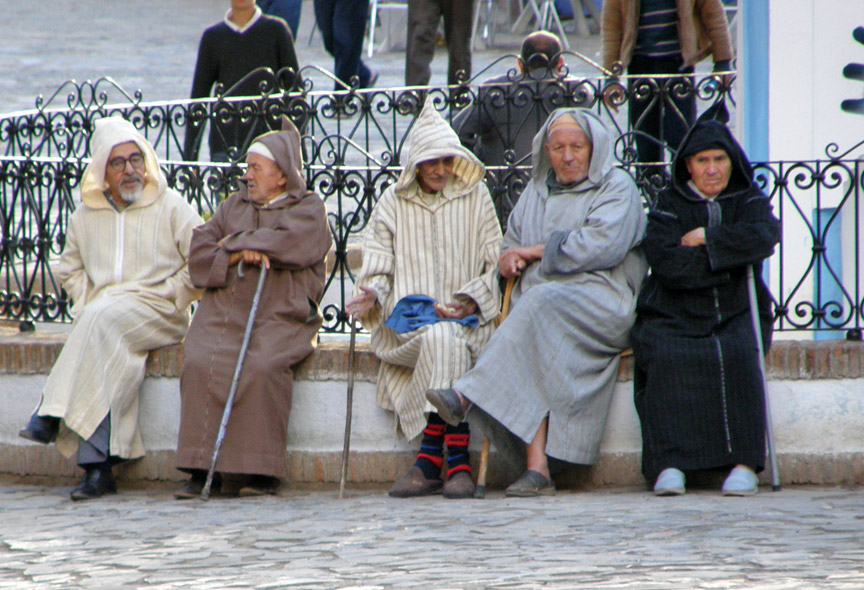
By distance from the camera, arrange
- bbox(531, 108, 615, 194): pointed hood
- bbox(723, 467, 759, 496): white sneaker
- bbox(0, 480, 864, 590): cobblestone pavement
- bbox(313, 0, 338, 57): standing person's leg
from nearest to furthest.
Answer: bbox(0, 480, 864, 590): cobblestone pavement < bbox(723, 467, 759, 496): white sneaker < bbox(531, 108, 615, 194): pointed hood < bbox(313, 0, 338, 57): standing person's leg

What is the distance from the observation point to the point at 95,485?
606 cm

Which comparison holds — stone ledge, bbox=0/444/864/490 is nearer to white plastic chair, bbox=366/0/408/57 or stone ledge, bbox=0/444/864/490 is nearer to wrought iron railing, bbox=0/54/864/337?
wrought iron railing, bbox=0/54/864/337

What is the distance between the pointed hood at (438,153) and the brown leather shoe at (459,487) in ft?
4.41

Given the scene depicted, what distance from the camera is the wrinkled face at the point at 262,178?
6293 mm

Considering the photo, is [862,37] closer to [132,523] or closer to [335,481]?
[335,481]

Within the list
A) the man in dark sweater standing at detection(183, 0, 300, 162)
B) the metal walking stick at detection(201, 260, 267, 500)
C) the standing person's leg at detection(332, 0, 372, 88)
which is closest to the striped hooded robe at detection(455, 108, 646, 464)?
the metal walking stick at detection(201, 260, 267, 500)

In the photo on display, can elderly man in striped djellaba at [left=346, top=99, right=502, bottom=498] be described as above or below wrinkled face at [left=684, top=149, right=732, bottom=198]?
below

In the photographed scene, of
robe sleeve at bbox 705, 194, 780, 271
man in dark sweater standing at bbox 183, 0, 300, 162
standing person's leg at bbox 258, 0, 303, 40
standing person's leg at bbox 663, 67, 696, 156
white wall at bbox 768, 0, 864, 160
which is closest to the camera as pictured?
robe sleeve at bbox 705, 194, 780, 271

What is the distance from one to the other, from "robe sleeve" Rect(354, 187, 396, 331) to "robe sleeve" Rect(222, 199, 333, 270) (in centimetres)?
21

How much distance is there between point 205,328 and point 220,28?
11.8 ft

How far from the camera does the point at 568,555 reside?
439 cm

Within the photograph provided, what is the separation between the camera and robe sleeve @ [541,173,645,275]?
19.2 ft

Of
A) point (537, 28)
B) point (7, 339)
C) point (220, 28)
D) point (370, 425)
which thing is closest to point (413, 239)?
point (370, 425)

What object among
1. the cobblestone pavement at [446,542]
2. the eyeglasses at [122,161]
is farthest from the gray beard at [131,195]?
the cobblestone pavement at [446,542]
